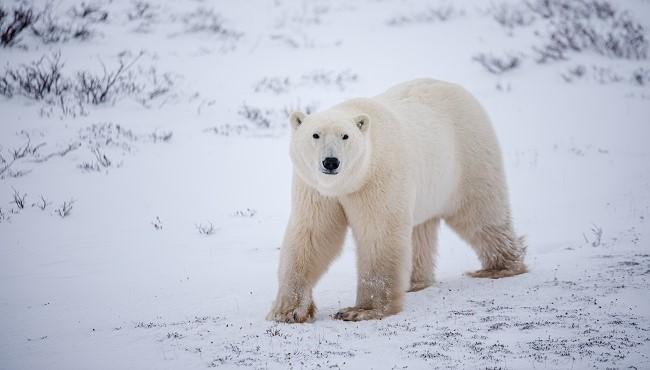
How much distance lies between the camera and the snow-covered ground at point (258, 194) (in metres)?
3.68

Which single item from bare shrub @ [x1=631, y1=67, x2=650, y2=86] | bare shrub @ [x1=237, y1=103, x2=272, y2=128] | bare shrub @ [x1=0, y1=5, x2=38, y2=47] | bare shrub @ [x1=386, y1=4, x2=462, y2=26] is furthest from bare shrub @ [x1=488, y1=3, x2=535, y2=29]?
bare shrub @ [x1=0, y1=5, x2=38, y2=47]

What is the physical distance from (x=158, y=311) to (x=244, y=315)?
74cm

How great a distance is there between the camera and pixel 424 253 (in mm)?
5484

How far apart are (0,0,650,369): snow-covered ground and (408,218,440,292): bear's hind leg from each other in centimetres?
23

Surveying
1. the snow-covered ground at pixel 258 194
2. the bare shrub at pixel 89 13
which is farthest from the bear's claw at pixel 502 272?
the bare shrub at pixel 89 13

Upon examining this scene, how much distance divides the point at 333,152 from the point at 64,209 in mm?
4009

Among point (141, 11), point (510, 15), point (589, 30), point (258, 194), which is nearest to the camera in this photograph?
point (258, 194)

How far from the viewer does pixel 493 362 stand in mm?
3158

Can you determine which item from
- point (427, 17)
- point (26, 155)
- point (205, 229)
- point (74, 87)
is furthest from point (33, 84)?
point (427, 17)

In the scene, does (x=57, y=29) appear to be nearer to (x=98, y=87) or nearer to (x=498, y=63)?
(x=98, y=87)

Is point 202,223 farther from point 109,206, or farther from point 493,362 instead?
point 493,362

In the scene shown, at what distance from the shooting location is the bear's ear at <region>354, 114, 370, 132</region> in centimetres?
426

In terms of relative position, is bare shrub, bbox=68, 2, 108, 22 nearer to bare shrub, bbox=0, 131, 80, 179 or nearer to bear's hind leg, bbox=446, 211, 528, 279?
bare shrub, bbox=0, 131, 80, 179

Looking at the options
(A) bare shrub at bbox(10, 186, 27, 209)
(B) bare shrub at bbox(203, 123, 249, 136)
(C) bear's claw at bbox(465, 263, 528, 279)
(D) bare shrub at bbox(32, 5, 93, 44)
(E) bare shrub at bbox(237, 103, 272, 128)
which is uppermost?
(D) bare shrub at bbox(32, 5, 93, 44)
